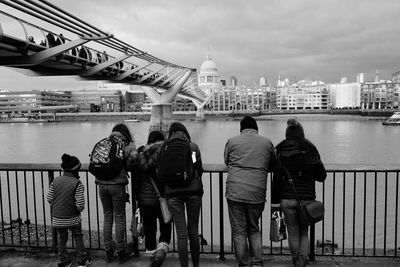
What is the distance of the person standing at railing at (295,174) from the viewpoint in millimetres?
4422

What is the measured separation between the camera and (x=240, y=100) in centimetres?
18525

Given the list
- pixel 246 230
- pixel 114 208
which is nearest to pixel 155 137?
pixel 114 208

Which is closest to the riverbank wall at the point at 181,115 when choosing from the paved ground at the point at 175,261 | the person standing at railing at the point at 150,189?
the paved ground at the point at 175,261

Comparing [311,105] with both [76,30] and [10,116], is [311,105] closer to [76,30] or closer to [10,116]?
[10,116]

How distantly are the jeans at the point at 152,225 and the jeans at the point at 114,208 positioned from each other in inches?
12.7

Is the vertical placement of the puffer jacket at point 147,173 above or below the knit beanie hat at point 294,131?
below

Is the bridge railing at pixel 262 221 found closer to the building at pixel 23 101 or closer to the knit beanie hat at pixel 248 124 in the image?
the knit beanie hat at pixel 248 124

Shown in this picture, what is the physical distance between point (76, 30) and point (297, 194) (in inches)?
812

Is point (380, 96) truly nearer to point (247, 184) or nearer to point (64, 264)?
point (247, 184)

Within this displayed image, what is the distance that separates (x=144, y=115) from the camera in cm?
14500

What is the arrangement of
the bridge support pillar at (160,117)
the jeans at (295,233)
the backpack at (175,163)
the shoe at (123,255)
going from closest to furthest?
the backpack at (175,163) → the jeans at (295,233) → the shoe at (123,255) → the bridge support pillar at (160,117)

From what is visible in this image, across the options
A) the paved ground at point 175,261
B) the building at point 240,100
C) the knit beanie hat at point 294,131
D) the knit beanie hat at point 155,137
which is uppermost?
the building at point 240,100

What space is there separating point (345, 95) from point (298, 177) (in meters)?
199

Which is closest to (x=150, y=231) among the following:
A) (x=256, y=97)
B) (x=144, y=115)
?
(x=144, y=115)
